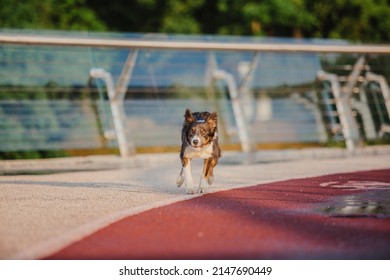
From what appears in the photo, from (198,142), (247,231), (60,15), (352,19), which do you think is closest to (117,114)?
(198,142)

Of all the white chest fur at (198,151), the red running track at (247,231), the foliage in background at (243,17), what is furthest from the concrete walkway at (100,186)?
the foliage in background at (243,17)

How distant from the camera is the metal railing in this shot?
46.2 feet

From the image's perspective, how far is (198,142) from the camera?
7918 mm

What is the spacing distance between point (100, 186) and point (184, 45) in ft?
18.4

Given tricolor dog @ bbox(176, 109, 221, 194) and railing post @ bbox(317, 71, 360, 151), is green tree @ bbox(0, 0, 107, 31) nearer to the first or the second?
railing post @ bbox(317, 71, 360, 151)

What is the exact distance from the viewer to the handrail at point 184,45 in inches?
510

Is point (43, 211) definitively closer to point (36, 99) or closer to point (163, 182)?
point (163, 182)

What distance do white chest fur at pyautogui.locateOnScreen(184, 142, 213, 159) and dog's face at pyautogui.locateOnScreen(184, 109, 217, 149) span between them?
5 cm

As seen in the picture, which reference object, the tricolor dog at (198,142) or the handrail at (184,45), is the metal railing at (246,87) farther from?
the tricolor dog at (198,142)

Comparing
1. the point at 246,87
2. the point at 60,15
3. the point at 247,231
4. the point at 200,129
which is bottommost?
the point at 247,231

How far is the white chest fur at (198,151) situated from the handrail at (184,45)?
569cm

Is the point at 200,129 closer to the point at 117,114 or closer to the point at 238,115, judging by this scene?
the point at 117,114

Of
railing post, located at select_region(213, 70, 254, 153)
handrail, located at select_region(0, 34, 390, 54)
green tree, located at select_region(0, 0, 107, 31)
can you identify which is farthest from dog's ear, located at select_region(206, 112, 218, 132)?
green tree, located at select_region(0, 0, 107, 31)

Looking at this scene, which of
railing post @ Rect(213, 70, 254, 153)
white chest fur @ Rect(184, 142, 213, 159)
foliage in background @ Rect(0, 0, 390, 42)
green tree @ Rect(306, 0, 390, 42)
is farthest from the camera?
green tree @ Rect(306, 0, 390, 42)
